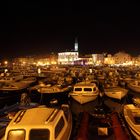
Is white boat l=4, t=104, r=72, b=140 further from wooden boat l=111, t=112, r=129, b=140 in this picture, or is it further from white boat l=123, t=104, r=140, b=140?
white boat l=123, t=104, r=140, b=140

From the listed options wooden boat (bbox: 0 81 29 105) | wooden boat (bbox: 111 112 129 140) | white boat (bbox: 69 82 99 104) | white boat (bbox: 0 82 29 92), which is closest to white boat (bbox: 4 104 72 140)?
wooden boat (bbox: 111 112 129 140)

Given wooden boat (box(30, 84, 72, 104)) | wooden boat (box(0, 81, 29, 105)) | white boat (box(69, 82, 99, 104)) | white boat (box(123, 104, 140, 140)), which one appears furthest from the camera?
wooden boat (box(0, 81, 29, 105))

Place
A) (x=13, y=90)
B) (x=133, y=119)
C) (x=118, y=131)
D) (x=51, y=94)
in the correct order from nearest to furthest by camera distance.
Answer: (x=118, y=131) < (x=133, y=119) < (x=51, y=94) < (x=13, y=90)

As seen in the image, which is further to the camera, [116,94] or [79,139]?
[116,94]

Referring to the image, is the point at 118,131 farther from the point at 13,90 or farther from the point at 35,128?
the point at 13,90

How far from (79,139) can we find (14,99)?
18.8 meters

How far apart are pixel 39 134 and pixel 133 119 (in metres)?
6.80

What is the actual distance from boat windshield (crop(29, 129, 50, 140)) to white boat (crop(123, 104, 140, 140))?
192 inches

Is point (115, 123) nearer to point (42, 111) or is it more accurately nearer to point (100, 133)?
point (100, 133)

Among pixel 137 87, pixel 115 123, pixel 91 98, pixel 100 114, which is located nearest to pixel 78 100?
pixel 91 98

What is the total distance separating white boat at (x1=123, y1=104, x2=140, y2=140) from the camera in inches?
480

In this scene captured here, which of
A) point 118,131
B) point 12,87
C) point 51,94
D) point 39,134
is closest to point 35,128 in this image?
point 39,134

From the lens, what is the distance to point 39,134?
9.03 metres

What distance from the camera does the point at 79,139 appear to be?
39.5 ft
